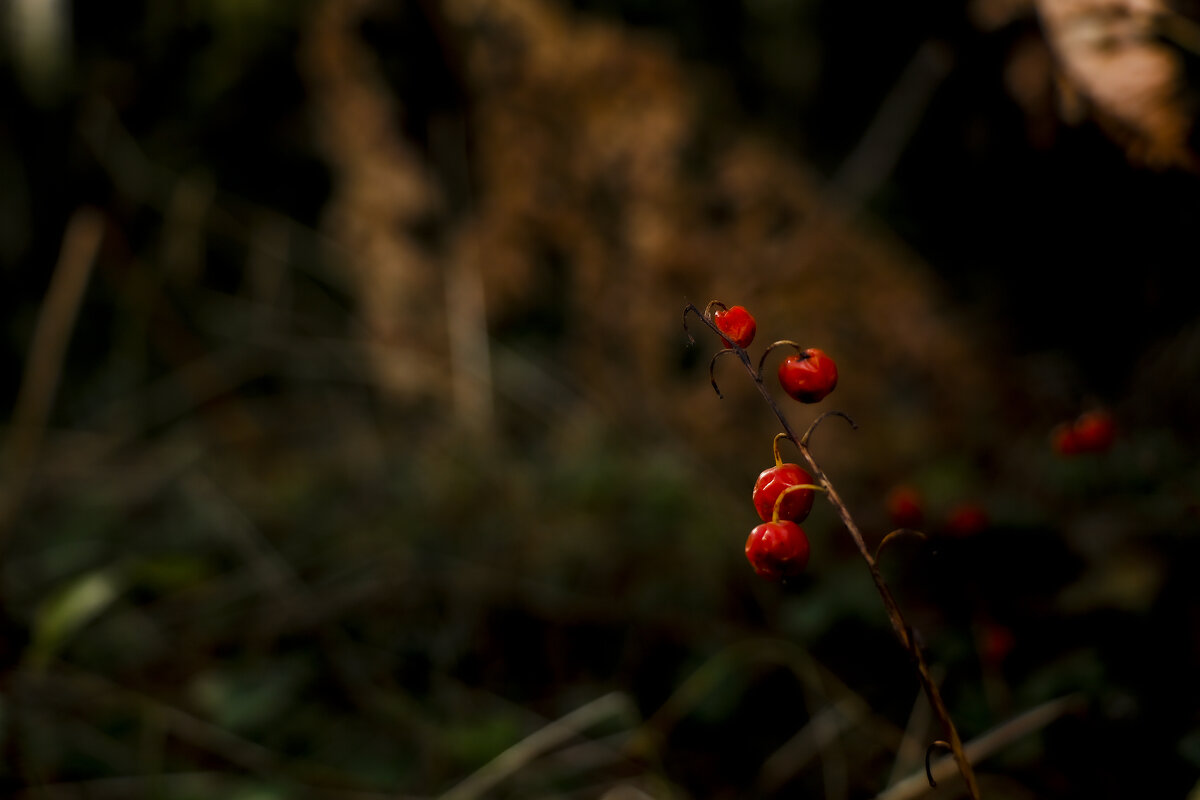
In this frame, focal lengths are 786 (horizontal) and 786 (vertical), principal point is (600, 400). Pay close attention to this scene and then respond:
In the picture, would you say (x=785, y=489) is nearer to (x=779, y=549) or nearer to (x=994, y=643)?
(x=779, y=549)

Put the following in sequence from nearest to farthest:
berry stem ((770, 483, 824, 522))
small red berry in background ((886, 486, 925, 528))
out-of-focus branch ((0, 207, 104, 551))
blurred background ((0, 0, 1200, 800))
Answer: berry stem ((770, 483, 824, 522)) → small red berry in background ((886, 486, 925, 528)) → blurred background ((0, 0, 1200, 800)) → out-of-focus branch ((0, 207, 104, 551))

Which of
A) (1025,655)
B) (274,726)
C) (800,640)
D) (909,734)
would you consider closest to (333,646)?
(274,726)

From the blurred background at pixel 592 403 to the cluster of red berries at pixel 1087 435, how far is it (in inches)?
2.6

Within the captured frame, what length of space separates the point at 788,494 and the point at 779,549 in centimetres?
6

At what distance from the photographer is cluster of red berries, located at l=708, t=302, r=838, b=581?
1.97 feet

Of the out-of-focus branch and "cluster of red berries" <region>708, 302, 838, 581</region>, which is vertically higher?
"cluster of red berries" <region>708, 302, 838, 581</region>

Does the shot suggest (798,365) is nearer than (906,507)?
Yes

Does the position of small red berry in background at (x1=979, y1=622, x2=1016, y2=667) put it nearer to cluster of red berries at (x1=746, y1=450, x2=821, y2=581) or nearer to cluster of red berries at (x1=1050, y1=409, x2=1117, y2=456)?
cluster of red berries at (x1=1050, y1=409, x2=1117, y2=456)

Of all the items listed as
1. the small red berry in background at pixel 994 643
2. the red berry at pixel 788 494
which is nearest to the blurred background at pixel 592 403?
the small red berry in background at pixel 994 643

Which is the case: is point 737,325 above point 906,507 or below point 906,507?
above

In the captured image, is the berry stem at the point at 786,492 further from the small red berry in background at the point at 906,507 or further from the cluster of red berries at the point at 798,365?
the small red berry in background at the point at 906,507

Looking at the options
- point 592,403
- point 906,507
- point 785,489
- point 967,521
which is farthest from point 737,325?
point 592,403

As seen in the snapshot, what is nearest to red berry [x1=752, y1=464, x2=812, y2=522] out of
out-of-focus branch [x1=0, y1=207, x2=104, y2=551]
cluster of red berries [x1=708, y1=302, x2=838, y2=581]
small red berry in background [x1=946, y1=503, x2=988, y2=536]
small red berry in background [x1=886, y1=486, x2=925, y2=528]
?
cluster of red berries [x1=708, y1=302, x2=838, y2=581]

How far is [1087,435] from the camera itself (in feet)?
3.02
